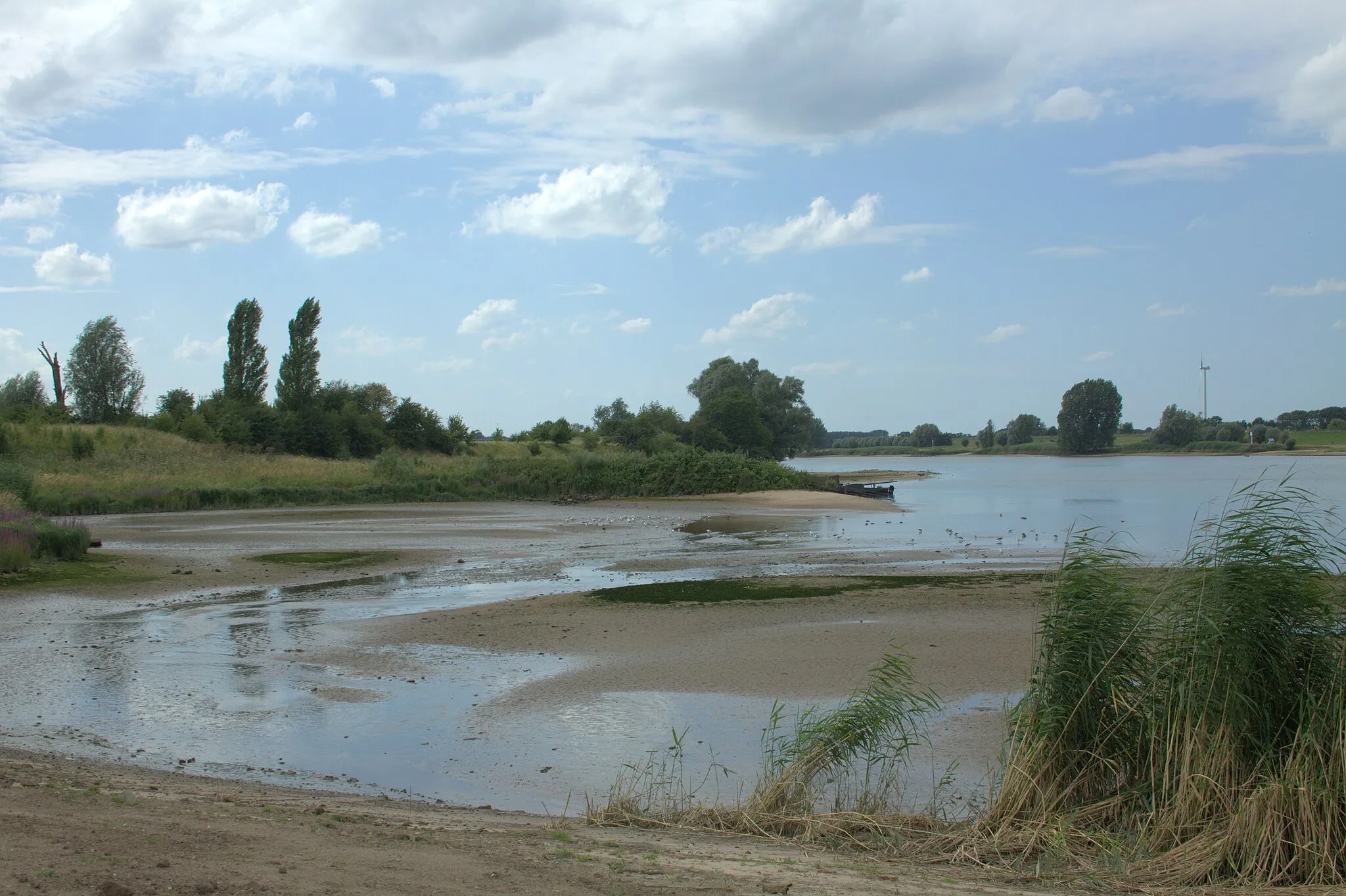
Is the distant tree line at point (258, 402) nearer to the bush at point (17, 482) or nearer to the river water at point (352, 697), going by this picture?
the bush at point (17, 482)

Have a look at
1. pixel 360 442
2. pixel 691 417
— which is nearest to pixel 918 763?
pixel 360 442

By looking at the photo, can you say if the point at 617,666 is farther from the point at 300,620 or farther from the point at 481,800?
the point at 300,620

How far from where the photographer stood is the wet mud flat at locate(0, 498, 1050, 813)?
912cm

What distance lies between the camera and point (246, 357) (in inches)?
2977

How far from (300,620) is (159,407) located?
223 ft

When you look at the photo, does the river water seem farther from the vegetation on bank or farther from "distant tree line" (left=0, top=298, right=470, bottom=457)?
"distant tree line" (left=0, top=298, right=470, bottom=457)

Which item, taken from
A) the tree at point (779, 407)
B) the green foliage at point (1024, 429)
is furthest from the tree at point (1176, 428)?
the tree at point (779, 407)

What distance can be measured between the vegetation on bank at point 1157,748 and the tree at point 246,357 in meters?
74.8

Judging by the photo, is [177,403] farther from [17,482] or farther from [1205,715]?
[1205,715]

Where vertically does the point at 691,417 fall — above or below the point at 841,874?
above

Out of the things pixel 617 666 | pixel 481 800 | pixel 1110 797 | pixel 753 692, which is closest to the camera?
pixel 1110 797

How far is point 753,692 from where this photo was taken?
1159 cm

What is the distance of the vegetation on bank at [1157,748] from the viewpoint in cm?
615

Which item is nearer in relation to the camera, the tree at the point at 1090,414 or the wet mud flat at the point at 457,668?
the wet mud flat at the point at 457,668
